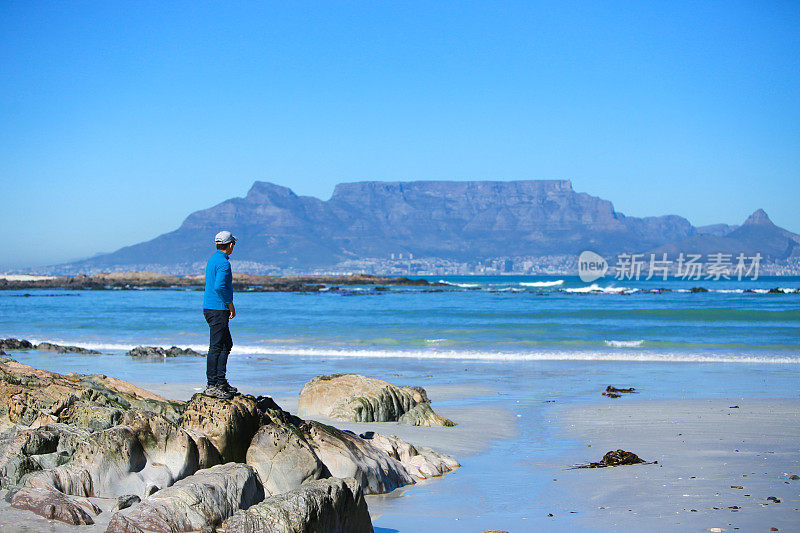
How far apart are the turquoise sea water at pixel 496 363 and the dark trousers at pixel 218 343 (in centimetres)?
186

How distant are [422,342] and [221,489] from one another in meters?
19.3

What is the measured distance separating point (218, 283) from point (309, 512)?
9.46 ft

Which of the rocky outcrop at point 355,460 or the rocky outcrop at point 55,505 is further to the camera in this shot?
the rocky outcrop at point 355,460

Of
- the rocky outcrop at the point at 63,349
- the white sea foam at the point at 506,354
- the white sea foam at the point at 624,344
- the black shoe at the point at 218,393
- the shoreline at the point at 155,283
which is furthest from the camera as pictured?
the shoreline at the point at 155,283

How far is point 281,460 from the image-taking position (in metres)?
6.62

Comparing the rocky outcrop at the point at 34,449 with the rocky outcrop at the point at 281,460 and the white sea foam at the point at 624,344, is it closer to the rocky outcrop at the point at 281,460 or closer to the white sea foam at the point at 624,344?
the rocky outcrop at the point at 281,460

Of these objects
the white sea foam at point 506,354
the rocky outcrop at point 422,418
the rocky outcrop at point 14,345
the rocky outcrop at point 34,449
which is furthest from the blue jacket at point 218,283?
the rocky outcrop at point 14,345

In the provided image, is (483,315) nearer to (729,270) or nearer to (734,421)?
(734,421)

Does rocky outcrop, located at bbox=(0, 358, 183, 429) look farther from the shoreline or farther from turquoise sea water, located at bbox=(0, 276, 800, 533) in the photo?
the shoreline

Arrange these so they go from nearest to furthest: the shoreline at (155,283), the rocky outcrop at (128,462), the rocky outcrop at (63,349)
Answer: the rocky outcrop at (128,462), the rocky outcrop at (63,349), the shoreline at (155,283)

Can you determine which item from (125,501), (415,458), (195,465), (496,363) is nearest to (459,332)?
(496,363)

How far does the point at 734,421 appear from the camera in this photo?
35.3 feet

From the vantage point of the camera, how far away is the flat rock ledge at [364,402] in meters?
10.6

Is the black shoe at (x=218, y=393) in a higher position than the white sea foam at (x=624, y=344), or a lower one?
higher
